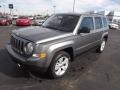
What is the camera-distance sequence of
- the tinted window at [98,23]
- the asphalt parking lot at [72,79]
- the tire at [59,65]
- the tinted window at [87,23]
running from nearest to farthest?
the asphalt parking lot at [72,79]
the tire at [59,65]
the tinted window at [87,23]
the tinted window at [98,23]

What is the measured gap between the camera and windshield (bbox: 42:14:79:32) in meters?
5.30

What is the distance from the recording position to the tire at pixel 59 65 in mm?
4559

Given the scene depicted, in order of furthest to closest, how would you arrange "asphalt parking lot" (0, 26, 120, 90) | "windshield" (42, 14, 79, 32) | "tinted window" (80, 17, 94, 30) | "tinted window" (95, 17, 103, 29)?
"tinted window" (95, 17, 103, 29)
"tinted window" (80, 17, 94, 30)
"windshield" (42, 14, 79, 32)
"asphalt parking lot" (0, 26, 120, 90)

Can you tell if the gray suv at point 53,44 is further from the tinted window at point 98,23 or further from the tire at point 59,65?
the tinted window at point 98,23

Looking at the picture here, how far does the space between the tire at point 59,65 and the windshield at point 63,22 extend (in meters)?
0.87

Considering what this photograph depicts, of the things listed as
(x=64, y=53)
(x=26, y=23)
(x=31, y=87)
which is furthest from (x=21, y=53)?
(x=26, y=23)

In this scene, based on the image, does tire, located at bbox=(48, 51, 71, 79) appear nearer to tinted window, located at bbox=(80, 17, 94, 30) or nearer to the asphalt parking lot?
the asphalt parking lot

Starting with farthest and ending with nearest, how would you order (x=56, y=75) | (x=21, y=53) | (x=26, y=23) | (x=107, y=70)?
1. (x=26, y=23)
2. (x=107, y=70)
3. (x=56, y=75)
4. (x=21, y=53)

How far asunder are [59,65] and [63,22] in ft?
5.09

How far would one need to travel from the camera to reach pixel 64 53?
15.8 ft

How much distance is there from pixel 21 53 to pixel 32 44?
485mm

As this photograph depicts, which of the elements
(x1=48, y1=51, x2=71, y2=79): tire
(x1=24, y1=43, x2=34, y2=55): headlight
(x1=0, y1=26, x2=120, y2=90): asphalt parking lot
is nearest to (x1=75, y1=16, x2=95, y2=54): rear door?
(x1=48, y1=51, x2=71, y2=79): tire

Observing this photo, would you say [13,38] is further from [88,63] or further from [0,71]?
[88,63]

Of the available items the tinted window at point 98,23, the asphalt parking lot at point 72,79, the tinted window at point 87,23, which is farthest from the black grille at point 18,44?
the tinted window at point 98,23
